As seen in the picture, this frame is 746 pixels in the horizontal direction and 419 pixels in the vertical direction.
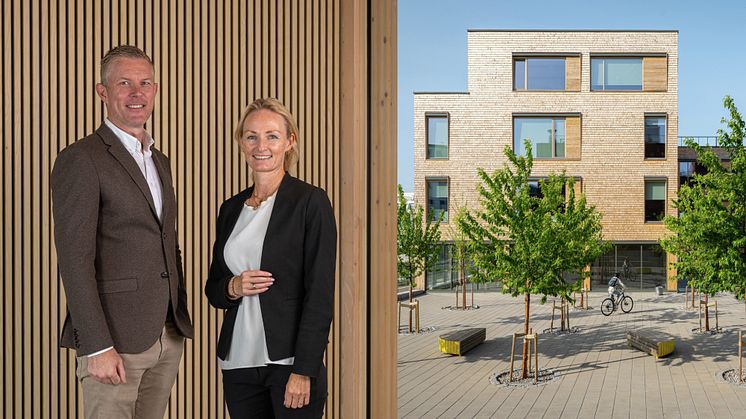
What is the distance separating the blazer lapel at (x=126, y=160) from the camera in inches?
86.4

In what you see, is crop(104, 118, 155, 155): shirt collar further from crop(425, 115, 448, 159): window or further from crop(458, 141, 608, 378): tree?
crop(425, 115, 448, 159): window

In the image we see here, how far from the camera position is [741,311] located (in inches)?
827

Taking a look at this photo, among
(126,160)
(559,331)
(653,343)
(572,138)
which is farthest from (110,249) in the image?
(572,138)

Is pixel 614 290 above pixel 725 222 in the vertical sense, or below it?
below

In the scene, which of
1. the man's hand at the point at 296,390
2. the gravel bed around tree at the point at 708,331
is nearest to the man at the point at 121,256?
the man's hand at the point at 296,390

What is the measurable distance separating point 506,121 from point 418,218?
28.5 ft

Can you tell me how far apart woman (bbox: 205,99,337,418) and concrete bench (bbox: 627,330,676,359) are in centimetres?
1192

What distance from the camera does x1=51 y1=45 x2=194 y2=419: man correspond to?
204 centimetres

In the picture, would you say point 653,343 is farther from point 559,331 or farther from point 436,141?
point 436,141

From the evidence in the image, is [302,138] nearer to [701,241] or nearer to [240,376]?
[240,376]

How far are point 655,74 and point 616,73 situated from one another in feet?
4.43

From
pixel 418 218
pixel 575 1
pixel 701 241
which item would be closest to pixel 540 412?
pixel 701 241

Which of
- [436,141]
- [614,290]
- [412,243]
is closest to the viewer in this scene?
[412,243]

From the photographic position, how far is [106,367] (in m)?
2.06
